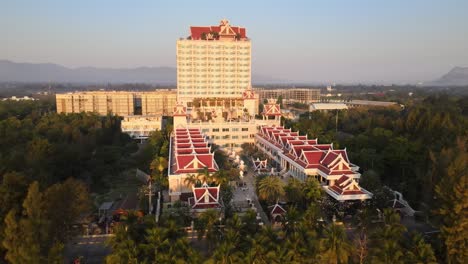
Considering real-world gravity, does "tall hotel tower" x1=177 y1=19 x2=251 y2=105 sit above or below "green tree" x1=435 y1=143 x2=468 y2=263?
above

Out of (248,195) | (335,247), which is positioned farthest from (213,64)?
(335,247)

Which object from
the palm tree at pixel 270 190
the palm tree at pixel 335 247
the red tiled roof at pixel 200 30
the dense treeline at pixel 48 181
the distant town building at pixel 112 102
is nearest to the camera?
the palm tree at pixel 335 247

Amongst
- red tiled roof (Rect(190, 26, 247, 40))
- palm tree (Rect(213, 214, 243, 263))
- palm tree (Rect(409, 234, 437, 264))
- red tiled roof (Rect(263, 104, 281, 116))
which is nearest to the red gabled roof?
palm tree (Rect(213, 214, 243, 263))

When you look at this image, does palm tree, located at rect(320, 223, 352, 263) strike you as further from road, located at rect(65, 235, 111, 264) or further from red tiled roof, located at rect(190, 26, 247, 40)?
red tiled roof, located at rect(190, 26, 247, 40)

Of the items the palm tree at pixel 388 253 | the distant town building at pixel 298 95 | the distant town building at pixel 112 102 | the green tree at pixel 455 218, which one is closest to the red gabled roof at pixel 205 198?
the palm tree at pixel 388 253

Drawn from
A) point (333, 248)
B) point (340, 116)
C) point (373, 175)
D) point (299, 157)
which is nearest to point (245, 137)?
point (299, 157)

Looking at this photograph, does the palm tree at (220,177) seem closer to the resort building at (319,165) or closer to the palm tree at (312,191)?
the palm tree at (312,191)
